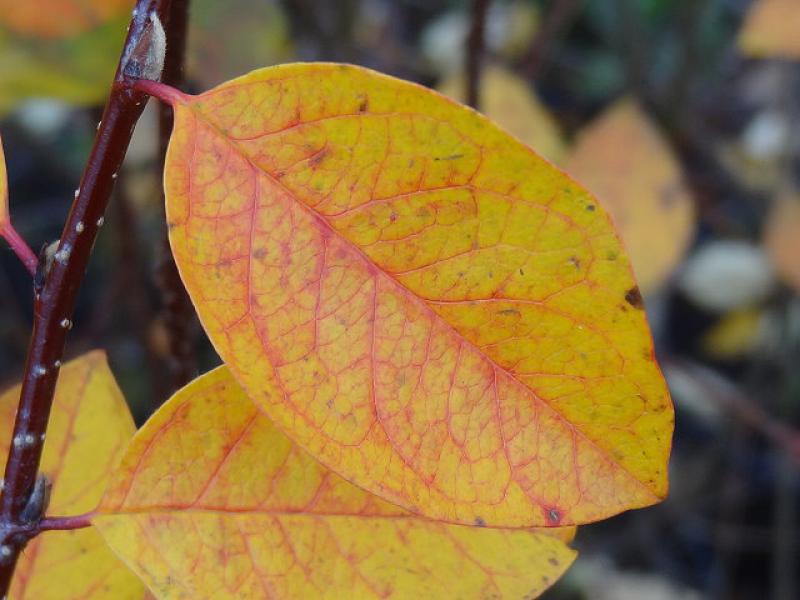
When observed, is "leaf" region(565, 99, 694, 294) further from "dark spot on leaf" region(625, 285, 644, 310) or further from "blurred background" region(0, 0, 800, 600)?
"dark spot on leaf" region(625, 285, 644, 310)

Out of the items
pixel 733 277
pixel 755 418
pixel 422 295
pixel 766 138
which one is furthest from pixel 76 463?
pixel 766 138

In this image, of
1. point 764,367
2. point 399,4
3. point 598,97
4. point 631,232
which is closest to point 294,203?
point 631,232

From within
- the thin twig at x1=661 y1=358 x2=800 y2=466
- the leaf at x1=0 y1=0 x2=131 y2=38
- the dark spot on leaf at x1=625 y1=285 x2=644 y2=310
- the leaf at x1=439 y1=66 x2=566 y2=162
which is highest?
the leaf at x1=0 y1=0 x2=131 y2=38

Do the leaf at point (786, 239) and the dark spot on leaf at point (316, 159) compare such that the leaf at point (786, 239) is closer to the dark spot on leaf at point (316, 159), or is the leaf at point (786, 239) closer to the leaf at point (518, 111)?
the leaf at point (518, 111)

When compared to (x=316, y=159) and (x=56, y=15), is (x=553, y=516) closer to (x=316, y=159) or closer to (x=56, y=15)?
(x=316, y=159)

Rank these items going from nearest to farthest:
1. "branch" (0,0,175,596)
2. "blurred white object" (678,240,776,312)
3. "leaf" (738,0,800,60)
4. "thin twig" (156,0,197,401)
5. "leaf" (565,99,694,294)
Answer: "branch" (0,0,175,596) → "thin twig" (156,0,197,401) → "leaf" (738,0,800,60) → "leaf" (565,99,694,294) → "blurred white object" (678,240,776,312)

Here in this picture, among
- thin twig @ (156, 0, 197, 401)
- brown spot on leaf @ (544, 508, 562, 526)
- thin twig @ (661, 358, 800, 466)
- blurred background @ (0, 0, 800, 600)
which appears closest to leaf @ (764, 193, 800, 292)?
blurred background @ (0, 0, 800, 600)

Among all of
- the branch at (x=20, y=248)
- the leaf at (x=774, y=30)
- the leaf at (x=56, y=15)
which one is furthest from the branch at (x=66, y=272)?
the leaf at (x=774, y=30)
